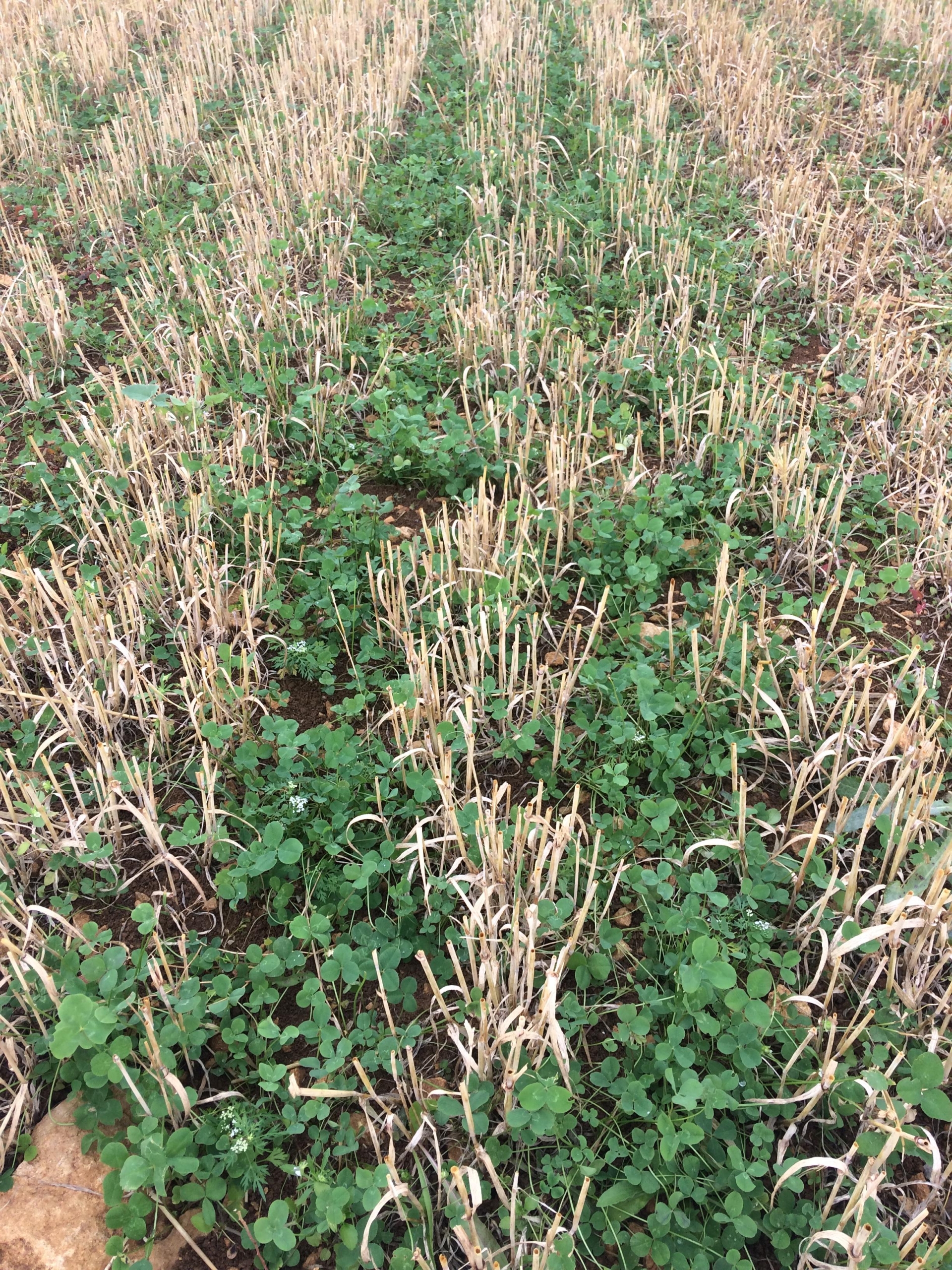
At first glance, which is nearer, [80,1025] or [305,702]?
[80,1025]

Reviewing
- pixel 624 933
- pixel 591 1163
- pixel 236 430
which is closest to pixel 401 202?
pixel 236 430

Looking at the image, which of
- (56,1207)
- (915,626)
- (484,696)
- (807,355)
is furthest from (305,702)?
(807,355)

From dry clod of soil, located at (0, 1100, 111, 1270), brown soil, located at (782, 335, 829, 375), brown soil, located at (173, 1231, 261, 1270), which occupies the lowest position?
brown soil, located at (173, 1231, 261, 1270)

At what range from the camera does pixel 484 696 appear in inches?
103

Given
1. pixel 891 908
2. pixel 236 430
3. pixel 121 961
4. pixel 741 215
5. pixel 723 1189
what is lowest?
pixel 723 1189

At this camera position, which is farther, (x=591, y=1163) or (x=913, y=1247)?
(x=591, y=1163)

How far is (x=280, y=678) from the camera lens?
2.84 metres

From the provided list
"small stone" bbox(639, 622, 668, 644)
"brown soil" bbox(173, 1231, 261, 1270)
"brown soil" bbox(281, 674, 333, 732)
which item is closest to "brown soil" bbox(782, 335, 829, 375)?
"small stone" bbox(639, 622, 668, 644)

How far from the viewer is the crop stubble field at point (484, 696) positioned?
1.81m

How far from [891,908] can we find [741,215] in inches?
A: 164

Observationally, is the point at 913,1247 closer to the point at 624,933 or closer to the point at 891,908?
the point at 891,908

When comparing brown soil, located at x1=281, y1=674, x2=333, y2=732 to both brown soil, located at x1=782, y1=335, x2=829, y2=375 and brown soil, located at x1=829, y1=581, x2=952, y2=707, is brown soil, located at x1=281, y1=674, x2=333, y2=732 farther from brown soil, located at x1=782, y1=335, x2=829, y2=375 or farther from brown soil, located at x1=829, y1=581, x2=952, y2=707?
brown soil, located at x1=782, y1=335, x2=829, y2=375

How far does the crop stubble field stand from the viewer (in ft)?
5.95

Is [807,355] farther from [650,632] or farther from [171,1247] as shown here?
[171,1247]
